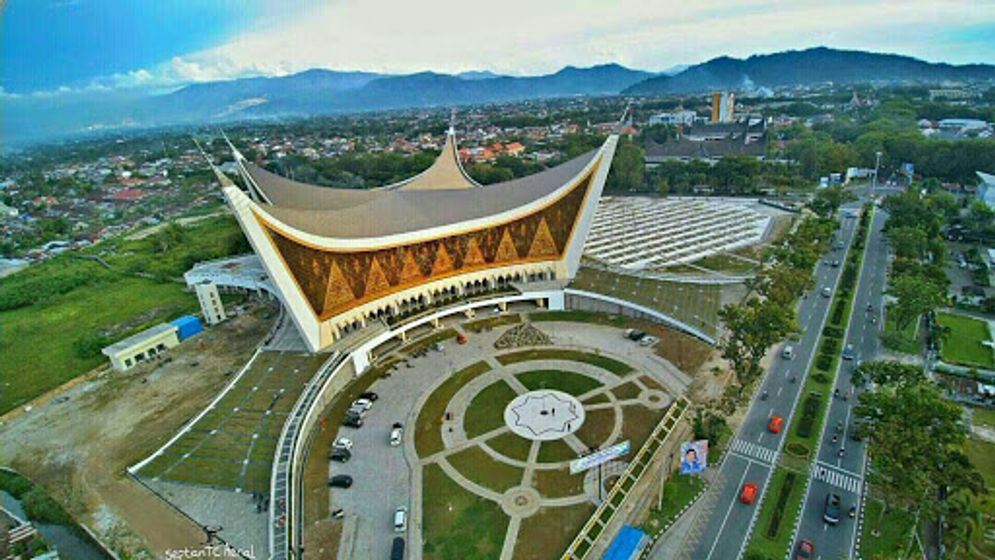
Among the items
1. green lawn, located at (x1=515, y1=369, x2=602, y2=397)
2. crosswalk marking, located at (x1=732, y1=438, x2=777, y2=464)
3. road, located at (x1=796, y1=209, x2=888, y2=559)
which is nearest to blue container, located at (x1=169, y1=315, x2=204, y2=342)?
green lawn, located at (x1=515, y1=369, x2=602, y2=397)

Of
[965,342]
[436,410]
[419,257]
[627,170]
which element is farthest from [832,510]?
[627,170]

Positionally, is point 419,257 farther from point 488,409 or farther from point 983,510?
point 983,510

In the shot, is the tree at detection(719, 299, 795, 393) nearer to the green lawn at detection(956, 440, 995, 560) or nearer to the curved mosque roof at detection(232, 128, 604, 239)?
the green lawn at detection(956, 440, 995, 560)

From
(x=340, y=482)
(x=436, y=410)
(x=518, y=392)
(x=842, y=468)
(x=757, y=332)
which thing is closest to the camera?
(x=340, y=482)

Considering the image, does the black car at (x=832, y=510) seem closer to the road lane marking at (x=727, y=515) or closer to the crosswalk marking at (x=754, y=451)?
the crosswalk marking at (x=754, y=451)

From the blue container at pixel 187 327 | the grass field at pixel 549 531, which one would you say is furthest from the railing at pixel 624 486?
the blue container at pixel 187 327

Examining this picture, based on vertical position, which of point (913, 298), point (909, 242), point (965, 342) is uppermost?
point (909, 242)

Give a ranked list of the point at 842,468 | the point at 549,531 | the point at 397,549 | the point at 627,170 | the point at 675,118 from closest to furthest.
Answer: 1. the point at 397,549
2. the point at 549,531
3. the point at 842,468
4. the point at 627,170
5. the point at 675,118

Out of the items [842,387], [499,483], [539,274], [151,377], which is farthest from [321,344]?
[842,387]
